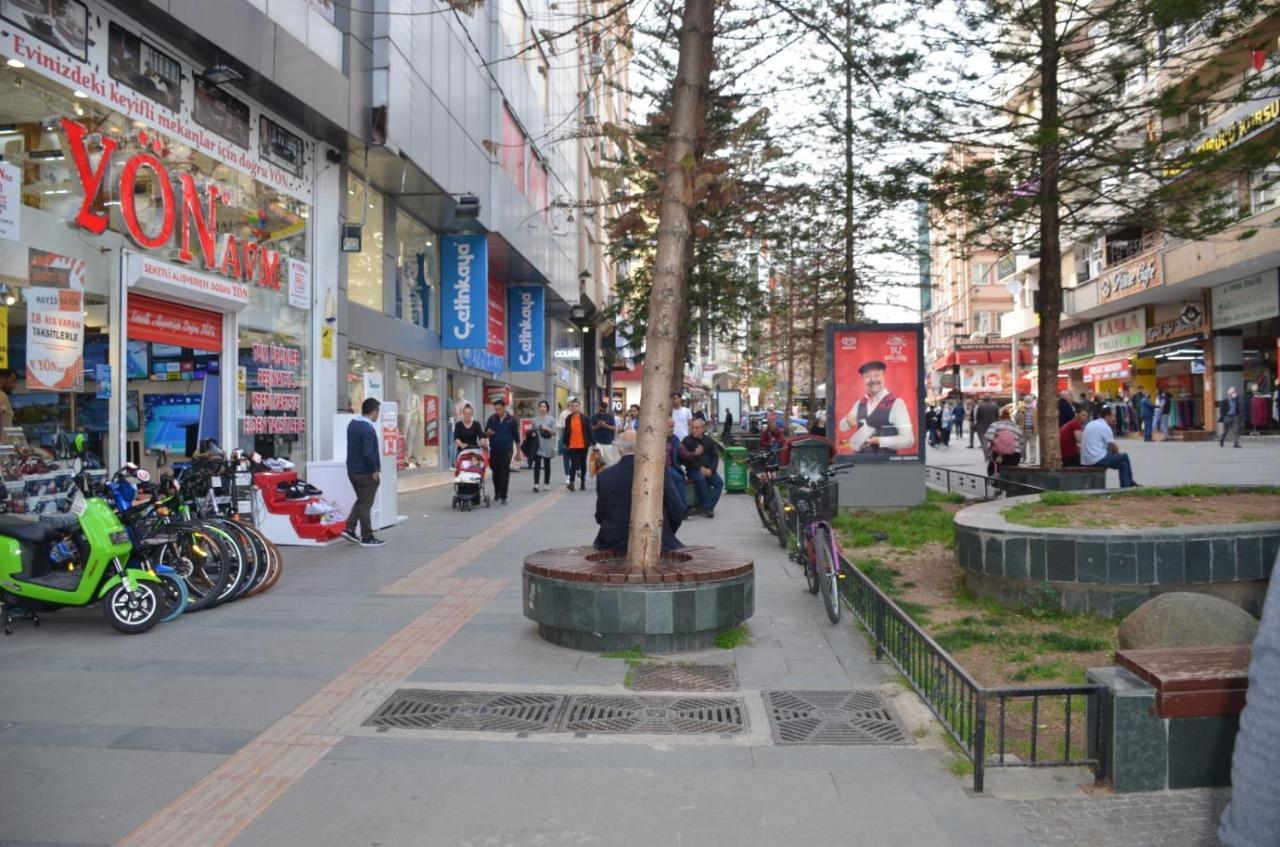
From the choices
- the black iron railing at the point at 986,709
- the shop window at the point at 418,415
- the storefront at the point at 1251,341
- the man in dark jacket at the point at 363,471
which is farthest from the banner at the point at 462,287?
the storefront at the point at 1251,341

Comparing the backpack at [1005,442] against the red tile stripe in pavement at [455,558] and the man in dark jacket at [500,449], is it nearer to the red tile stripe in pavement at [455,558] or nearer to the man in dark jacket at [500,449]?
the red tile stripe in pavement at [455,558]

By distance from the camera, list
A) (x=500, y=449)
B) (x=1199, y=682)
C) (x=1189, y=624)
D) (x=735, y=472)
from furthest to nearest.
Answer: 1. (x=735, y=472)
2. (x=500, y=449)
3. (x=1189, y=624)
4. (x=1199, y=682)

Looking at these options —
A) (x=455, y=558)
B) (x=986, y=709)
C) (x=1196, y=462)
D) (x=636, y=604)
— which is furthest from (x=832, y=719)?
(x=1196, y=462)

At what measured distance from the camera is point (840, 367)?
14.9 metres

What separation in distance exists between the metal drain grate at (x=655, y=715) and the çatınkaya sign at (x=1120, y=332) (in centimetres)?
3621

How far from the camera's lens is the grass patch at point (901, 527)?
11.3 m

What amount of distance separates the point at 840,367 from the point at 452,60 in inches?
400

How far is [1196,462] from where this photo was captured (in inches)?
816

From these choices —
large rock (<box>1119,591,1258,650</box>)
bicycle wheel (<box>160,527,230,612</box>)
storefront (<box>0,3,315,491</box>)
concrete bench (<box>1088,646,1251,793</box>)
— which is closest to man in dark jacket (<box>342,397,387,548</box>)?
storefront (<box>0,3,315,491</box>)

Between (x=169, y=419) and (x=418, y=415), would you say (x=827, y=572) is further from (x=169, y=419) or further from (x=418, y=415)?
(x=418, y=415)

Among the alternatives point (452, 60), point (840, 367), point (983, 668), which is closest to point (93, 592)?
point (983, 668)

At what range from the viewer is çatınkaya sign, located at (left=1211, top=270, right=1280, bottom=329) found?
26969 millimetres

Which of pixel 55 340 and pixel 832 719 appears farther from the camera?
pixel 55 340

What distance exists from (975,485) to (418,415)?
11686 mm
